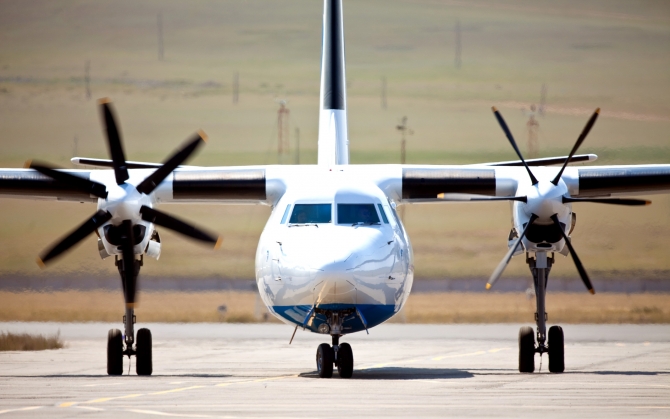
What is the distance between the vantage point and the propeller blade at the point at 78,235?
66.1 ft

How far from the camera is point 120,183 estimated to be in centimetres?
2059

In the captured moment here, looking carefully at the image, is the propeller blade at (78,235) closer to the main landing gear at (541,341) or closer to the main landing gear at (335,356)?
the main landing gear at (335,356)

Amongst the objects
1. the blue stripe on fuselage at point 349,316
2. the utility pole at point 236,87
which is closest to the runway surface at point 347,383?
the blue stripe on fuselage at point 349,316

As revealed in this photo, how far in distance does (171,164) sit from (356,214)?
370 cm

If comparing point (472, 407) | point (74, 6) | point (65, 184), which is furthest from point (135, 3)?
point (472, 407)

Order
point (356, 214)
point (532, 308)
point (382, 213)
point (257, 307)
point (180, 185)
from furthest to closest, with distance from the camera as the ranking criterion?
1. point (532, 308)
2. point (257, 307)
3. point (180, 185)
4. point (382, 213)
5. point (356, 214)

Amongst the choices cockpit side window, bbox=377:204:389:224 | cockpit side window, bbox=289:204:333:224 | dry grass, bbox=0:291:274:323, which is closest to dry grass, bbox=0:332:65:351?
dry grass, bbox=0:291:274:323

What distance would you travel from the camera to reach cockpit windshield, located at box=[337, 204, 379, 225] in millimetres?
19156

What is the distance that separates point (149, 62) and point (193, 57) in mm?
3150

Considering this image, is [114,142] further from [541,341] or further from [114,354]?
[541,341]

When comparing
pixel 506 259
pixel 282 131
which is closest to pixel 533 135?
pixel 282 131

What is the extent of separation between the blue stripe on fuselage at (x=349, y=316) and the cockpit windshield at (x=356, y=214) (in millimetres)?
1475

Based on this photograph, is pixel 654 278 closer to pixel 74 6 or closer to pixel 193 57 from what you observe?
pixel 193 57

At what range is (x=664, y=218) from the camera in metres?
43.3
